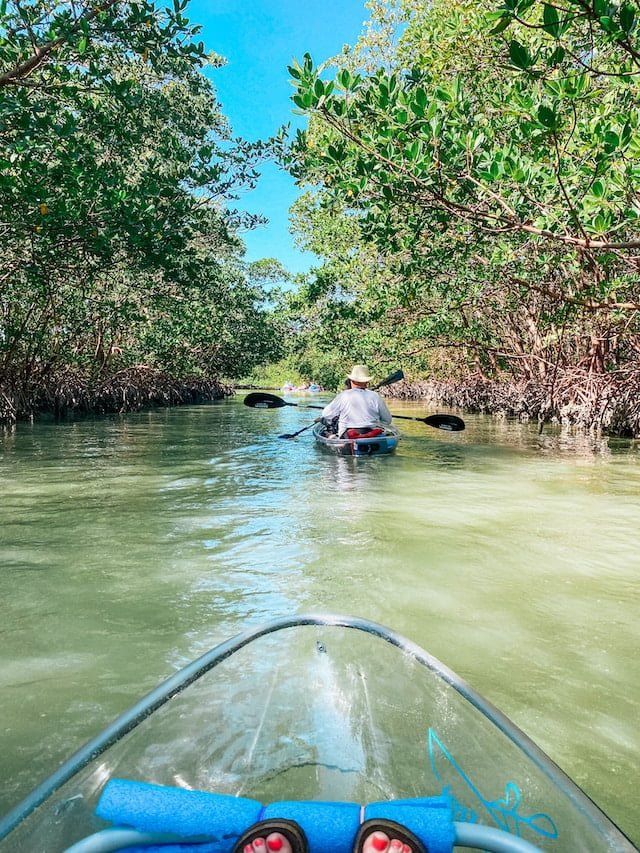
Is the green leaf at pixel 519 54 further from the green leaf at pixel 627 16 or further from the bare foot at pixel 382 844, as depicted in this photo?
the bare foot at pixel 382 844

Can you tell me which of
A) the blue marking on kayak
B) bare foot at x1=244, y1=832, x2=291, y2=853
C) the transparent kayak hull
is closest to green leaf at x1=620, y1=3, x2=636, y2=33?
the transparent kayak hull

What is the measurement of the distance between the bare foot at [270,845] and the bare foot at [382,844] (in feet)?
0.49

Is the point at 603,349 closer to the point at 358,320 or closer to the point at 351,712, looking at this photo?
the point at 358,320

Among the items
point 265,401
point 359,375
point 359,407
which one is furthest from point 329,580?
point 265,401

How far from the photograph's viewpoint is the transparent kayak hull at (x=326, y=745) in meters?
1.63

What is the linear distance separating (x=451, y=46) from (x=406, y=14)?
6212 mm

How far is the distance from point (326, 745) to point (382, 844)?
2.66 ft

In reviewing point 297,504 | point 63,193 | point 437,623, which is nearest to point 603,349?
point 297,504

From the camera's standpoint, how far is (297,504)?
651 cm

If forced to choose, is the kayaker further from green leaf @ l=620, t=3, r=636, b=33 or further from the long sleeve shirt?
green leaf @ l=620, t=3, r=636, b=33

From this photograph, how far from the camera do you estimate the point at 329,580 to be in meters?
4.16

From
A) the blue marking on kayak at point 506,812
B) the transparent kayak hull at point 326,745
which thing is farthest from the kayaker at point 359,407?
the blue marking on kayak at point 506,812

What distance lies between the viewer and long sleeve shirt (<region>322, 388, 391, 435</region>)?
31.1 ft

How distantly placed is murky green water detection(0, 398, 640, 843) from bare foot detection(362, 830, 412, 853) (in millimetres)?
1015
